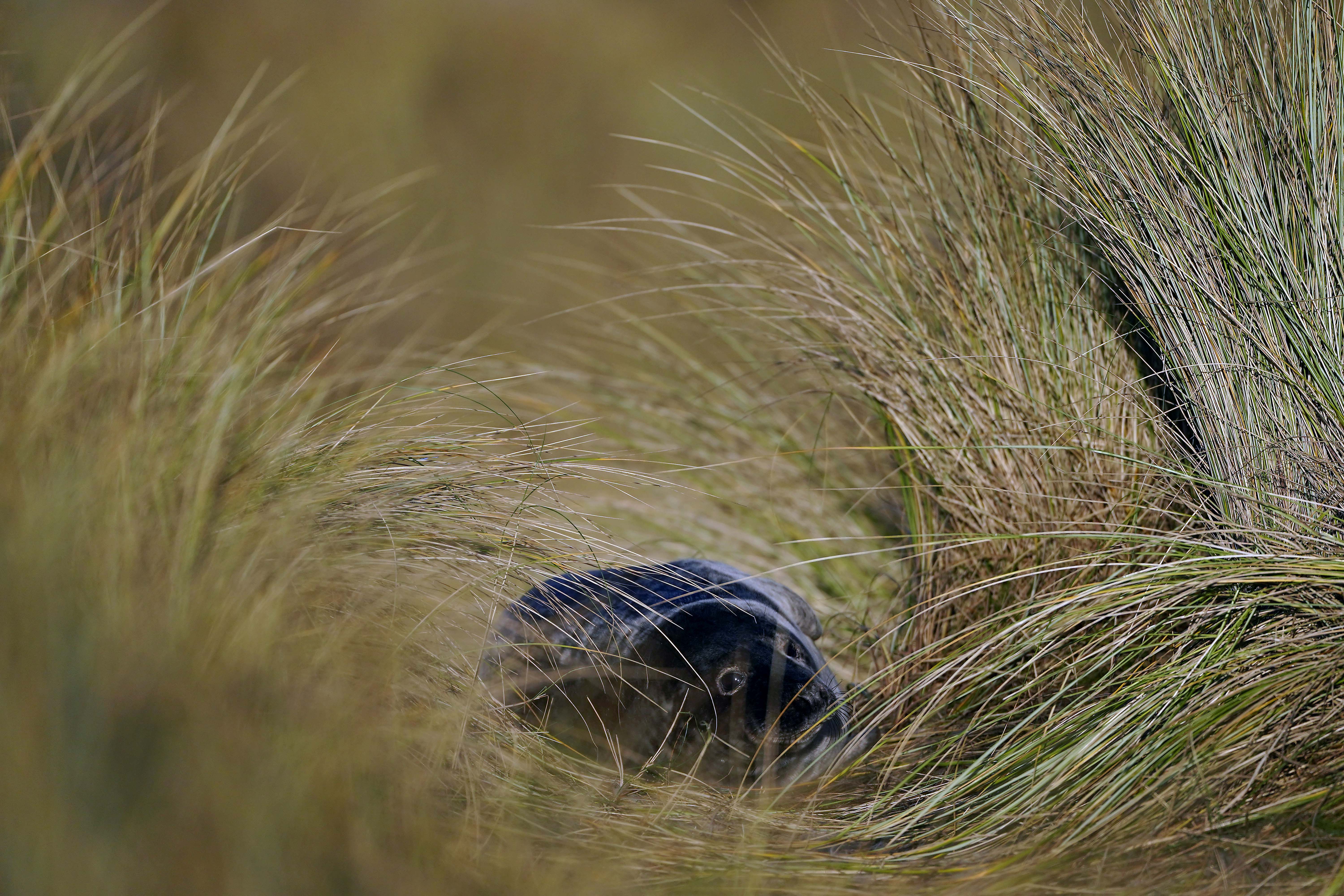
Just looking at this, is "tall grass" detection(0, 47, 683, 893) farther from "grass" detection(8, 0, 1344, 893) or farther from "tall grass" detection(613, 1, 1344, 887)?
"tall grass" detection(613, 1, 1344, 887)

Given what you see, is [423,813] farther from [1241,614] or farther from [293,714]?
[1241,614]

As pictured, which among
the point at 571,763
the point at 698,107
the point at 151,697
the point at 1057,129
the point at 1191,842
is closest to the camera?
the point at 151,697

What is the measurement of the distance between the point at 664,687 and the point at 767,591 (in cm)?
46

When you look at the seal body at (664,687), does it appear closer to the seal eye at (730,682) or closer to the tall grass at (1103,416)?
the seal eye at (730,682)

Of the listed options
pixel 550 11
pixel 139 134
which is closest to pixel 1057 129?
pixel 139 134

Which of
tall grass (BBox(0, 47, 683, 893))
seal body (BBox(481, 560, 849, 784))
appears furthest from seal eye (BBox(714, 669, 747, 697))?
tall grass (BBox(0, 47, 683, 893))

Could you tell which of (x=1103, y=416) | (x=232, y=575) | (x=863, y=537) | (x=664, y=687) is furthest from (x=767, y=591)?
(x=232, y=575)

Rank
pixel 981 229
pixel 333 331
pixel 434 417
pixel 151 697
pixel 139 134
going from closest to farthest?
pixel 151 697 < pixel 434 417 < pixel 981 229 < pixel 139 134 < pixel 333 331

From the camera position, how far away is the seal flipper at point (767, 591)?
6.77 ft

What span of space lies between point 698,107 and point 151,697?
7.24m

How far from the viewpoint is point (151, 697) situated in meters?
1.04

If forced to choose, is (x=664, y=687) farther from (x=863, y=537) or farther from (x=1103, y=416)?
(x=1103, y=416)

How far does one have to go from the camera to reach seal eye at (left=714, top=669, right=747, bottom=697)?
1.75 meters

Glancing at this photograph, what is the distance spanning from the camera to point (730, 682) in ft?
5.78
